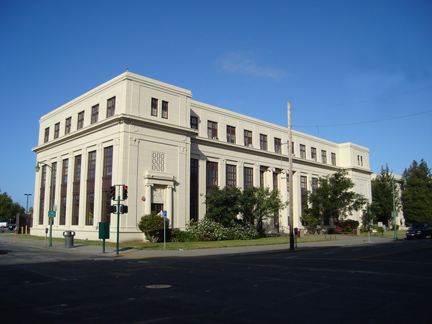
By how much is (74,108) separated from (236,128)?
19179 mm

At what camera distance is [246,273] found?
43.5 feet

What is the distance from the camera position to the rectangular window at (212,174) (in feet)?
135

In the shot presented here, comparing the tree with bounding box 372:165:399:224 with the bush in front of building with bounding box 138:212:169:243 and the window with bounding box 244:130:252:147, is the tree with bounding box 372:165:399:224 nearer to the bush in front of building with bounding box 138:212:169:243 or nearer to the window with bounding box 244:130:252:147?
the window with bounding box 244:130:252:147

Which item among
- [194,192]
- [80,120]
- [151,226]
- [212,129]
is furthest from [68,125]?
[151,226]

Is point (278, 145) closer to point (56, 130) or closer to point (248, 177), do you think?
point (248, 177)

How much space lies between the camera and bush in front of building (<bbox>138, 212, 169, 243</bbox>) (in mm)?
30828

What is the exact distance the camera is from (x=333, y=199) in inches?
2016

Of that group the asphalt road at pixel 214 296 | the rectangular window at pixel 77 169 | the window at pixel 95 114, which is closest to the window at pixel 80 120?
the window at pixel 95 114

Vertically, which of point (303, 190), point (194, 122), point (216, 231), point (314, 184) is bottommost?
point (216, 231)

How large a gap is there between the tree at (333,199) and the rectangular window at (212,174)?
1685 centimetres

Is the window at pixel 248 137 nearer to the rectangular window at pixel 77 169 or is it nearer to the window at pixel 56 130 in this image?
the rectangular window at pixel 77 169

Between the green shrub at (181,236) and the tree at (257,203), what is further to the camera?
the tree at (257,203)

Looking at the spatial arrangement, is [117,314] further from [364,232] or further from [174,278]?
[364,232]

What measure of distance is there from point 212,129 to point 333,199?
2115 cm
